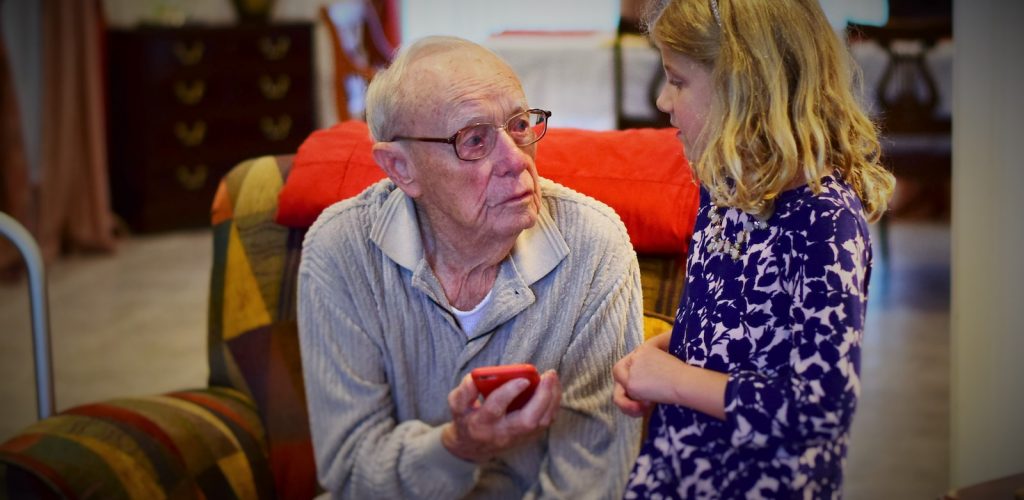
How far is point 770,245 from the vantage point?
119 centimetres

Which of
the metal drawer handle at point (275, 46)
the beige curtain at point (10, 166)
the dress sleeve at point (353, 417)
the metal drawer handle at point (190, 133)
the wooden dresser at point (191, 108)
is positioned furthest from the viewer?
the metal drawer handle at point (275, 46)

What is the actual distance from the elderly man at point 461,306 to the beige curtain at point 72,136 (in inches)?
151

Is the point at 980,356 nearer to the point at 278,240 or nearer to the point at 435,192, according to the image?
the point at 435,192

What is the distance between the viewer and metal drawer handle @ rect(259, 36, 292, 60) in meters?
5.68

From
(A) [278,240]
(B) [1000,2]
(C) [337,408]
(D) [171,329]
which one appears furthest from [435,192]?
(D) [171,329]

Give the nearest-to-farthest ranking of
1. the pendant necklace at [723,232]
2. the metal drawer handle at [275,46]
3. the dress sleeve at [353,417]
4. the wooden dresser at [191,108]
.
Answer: the pendant necklace at [723,232] → the dress sleeve at [353,417] → the wooden dresser at [191,108] → the metal drawer handle at [275,46]

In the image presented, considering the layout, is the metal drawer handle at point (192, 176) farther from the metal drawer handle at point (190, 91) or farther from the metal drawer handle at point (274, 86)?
the metal drawer handle at point (274, 86)

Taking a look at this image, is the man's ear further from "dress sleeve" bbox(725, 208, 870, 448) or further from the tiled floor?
the tiled floor

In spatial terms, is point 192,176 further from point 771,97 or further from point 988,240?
point 771,97

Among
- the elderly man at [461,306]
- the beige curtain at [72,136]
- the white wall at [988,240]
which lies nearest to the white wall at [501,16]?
the beige curtain at [72,136]

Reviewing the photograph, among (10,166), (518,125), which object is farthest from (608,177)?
(10,166)

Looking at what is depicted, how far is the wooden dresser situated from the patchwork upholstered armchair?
12.2ft

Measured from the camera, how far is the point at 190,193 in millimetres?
5543

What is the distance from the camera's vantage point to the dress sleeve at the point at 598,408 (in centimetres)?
142
